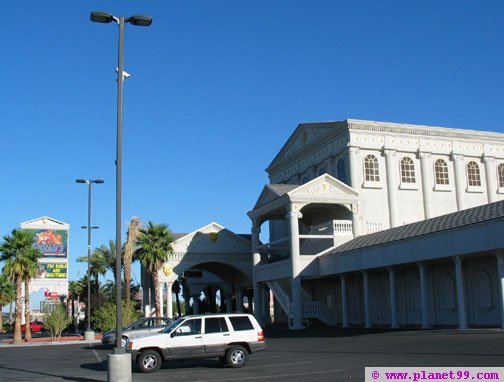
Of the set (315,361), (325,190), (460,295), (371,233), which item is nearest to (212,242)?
(325,190)

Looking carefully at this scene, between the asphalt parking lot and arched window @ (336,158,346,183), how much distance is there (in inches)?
889

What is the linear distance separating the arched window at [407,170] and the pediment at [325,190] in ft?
24.9

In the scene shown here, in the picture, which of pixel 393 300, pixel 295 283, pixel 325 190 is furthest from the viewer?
pixel 325 190

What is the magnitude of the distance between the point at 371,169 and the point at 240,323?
31346 millimetres

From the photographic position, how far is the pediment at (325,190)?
145 feet

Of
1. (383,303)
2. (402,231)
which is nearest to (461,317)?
(402,231)

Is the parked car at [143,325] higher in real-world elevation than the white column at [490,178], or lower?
lower

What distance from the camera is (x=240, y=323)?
20906 millimetres

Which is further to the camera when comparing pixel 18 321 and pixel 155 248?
pixel 155 248

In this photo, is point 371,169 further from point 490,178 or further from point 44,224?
point 44,224

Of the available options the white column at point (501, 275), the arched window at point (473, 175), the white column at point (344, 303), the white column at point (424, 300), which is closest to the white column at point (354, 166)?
the white column at point (344, 303)

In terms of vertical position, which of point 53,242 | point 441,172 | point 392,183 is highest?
point 441,172

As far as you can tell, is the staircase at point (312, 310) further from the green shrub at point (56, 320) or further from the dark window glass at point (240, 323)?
the dark window glass at point (240, 323)

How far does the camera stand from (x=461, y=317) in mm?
29906
